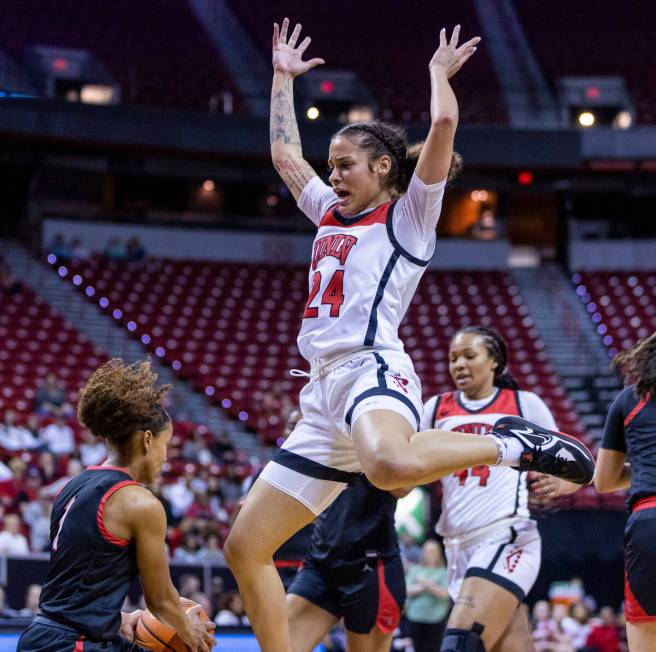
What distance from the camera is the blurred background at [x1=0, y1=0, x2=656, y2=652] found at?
66.8ft

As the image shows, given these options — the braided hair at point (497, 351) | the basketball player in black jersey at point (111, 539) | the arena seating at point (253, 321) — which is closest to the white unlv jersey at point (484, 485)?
the braided hair at point (497, 351)

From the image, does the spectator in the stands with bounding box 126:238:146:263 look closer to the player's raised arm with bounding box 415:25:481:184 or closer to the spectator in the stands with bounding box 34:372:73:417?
the spectator in the stands with bounding box 34:372:73:417

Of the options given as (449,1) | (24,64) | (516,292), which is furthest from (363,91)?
(24,64)

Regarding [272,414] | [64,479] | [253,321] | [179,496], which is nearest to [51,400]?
[64,479]

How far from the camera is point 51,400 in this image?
50.7 feet

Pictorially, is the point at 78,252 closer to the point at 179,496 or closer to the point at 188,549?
the point at 179,496

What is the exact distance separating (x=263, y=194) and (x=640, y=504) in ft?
74.1

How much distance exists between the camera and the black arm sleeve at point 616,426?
5.03 meters

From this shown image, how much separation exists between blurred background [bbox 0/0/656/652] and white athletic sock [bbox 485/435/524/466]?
11629 mm

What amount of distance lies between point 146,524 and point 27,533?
834 centimetres

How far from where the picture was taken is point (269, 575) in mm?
4492

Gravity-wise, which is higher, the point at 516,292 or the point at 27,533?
the point at 516,292

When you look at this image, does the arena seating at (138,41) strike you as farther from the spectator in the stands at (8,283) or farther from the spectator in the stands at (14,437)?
the spectator in the stands at (14,437)

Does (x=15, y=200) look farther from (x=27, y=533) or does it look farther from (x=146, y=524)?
(x=146, y=524)
